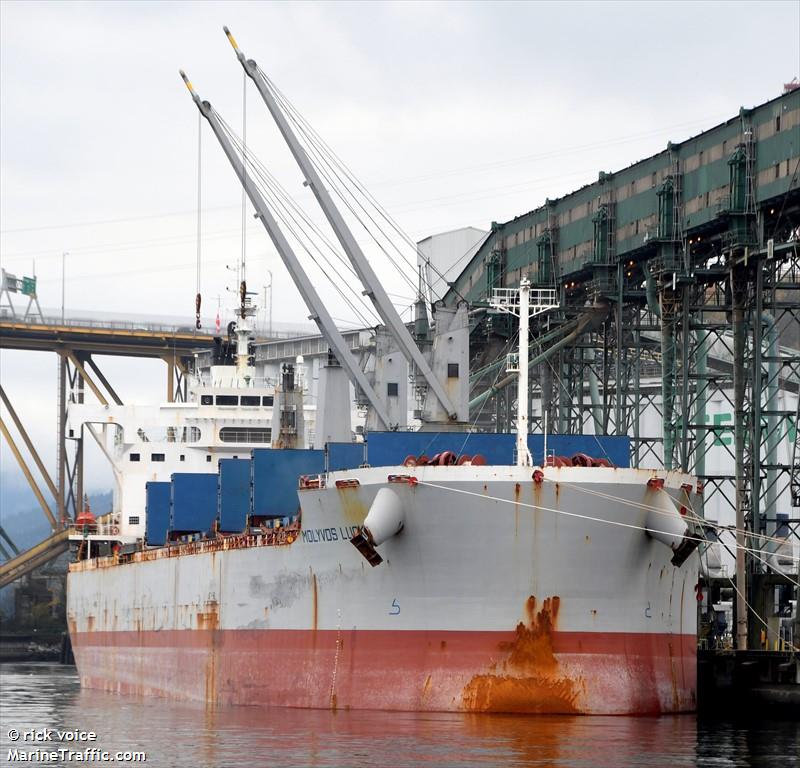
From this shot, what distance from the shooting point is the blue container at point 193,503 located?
159ft

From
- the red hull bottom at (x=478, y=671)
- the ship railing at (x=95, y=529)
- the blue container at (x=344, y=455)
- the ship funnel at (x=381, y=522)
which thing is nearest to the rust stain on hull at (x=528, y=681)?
the red hull bottom at (x=478, y=671)

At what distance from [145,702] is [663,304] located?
Result: 62.4 ft

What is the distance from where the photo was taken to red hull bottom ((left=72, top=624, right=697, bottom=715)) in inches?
1316

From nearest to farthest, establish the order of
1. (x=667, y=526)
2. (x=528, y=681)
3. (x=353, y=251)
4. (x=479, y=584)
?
(x=528, y=681) < (x=479, y=584) < (x=667, y=526) < (x=353, y=251)

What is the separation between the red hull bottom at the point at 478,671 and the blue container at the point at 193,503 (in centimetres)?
940

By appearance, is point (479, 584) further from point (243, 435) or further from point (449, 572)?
point (243, 435)

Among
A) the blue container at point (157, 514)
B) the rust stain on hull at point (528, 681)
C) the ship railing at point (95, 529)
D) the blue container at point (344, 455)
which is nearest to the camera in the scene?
the rust stain on hull at point (528, 681)

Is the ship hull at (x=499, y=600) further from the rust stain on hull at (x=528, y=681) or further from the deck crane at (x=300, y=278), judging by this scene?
the deck crane at (x=300, y=278)

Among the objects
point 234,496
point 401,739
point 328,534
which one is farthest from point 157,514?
point 401,739

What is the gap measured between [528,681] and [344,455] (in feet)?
29.5

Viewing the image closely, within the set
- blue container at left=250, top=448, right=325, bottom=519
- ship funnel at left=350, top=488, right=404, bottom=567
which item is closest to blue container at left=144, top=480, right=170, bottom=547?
blue container at left=250, top=448, right=325, bottom=519

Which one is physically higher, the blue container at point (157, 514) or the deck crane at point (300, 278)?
the deck crane at point (300, 278)

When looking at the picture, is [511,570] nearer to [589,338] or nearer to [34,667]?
[589,338]

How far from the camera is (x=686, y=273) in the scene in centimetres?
4653
